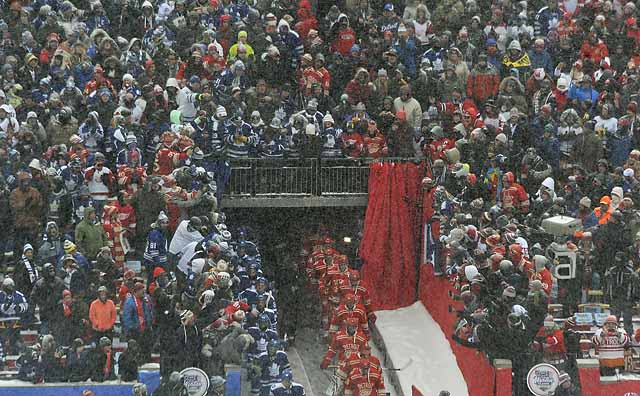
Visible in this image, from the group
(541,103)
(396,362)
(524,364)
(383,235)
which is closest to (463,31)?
(541,103)

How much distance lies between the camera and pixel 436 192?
30.1 m

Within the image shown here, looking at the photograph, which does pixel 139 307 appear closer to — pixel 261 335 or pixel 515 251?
pixel 261 335

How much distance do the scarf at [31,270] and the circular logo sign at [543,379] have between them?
720 centimetres

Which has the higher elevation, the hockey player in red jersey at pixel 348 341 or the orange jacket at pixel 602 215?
the orange jacket at pixel 602 215

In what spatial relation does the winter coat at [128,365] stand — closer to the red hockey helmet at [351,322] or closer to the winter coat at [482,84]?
the red hockey helmet at [351,322]

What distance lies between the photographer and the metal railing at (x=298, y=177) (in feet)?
103

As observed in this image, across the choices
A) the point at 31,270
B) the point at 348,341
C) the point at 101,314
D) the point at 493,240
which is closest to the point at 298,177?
the point at 348,341

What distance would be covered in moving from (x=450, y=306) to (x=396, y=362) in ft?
4.05

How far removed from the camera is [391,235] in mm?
31797

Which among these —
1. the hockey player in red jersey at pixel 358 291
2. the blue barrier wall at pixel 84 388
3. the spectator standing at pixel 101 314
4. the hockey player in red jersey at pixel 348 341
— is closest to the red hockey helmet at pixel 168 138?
the hockey player in red jersey at pixel 358 291

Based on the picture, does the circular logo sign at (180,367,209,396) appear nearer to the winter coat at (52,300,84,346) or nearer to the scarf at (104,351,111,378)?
the scarf at (104,351,111,378)

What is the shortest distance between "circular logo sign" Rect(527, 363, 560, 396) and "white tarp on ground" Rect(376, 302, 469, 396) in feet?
7.78

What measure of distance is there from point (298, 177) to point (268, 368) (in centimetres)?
639

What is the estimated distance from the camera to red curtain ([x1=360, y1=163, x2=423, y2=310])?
31.6 meters
